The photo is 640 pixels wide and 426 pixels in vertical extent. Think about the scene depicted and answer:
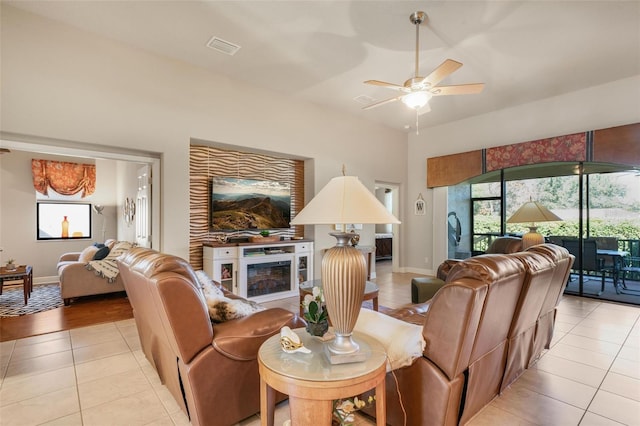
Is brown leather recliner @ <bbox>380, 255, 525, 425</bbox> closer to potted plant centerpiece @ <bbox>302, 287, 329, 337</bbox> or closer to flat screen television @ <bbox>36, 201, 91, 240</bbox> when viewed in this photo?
potted plant centerpiece @ <bbox>302, 287, 329, 337</bbox>

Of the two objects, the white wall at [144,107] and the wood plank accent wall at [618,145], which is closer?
the white wall at [144,107]

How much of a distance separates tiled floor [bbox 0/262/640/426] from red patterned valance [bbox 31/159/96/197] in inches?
190

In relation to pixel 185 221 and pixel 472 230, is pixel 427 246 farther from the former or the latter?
pixel 185 221

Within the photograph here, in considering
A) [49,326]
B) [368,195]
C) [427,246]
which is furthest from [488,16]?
[49,326]

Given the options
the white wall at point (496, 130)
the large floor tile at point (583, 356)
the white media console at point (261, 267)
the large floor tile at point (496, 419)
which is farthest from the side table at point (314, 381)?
the white wall at point (496, 130)

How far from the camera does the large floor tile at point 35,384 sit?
7.07 ft

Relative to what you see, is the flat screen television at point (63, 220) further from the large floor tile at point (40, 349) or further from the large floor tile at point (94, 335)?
the large floor tile at point (40, 349)

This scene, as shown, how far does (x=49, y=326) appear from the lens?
11.7ft

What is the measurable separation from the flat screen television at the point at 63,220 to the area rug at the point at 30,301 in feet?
4.59

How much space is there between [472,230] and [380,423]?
18.9 feet

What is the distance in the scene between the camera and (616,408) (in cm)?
204

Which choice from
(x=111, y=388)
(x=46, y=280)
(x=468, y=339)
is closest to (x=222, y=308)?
(x=111, y=388)

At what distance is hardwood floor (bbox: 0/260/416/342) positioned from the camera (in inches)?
136

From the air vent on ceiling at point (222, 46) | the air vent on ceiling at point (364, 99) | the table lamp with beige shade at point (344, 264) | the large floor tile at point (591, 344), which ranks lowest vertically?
the large floor tile at point (591, 344)
